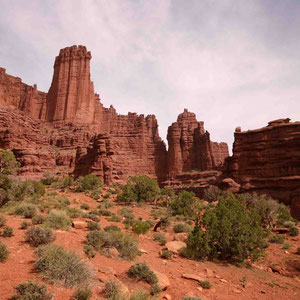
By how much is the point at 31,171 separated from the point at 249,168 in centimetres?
3712

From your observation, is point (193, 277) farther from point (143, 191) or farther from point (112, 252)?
point (143, 191)

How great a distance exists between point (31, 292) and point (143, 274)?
10.7 feet

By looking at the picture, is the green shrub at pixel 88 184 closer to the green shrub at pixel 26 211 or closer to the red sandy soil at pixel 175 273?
the green shrub at pixel 26 211

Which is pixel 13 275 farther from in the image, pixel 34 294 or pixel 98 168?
pixel 98 168

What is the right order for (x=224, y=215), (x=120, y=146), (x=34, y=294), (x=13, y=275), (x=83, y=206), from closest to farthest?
(x=34, y=294) → (x=13, y=275) → (x=224, y=215) → (x=83, y=206) → (x=120, y=146)

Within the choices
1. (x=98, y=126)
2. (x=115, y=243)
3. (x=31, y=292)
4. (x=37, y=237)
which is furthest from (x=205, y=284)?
(x=98, y=126)

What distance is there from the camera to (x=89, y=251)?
315 inches

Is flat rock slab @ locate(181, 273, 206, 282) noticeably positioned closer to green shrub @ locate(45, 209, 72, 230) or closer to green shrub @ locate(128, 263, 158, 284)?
green shrub @ locate(128, 263, 158, 284)

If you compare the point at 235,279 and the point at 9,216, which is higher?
the point at 9,216

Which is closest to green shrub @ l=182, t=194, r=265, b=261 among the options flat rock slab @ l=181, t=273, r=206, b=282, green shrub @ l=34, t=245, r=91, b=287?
flat rock slab @ l=181, t=273, r=206, b=282

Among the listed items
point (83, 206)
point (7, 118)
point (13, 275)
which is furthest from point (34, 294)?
point (7, 118)

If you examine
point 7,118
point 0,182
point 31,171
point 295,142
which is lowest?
point 0,182

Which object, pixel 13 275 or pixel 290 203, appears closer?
pixel 13 275

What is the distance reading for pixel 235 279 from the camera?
8258mm
